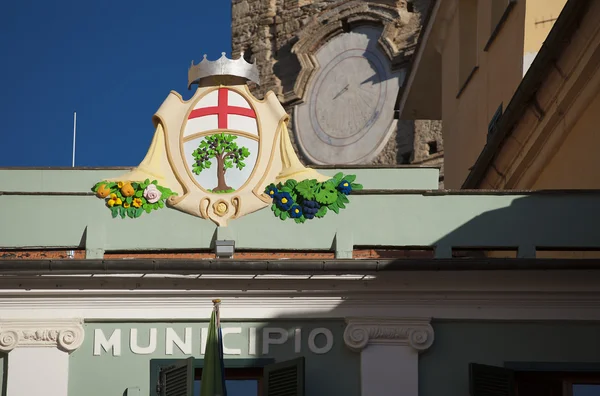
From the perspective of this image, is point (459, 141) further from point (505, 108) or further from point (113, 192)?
point (113, 192)

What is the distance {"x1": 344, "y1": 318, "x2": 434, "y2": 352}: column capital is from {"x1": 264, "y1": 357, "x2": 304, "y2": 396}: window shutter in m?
0.69

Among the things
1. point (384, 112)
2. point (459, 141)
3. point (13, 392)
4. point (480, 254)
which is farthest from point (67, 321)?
point (384, 112)

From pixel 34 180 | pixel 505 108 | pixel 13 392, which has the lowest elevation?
pixel 13 392

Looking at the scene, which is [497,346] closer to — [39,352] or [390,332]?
[390,332]

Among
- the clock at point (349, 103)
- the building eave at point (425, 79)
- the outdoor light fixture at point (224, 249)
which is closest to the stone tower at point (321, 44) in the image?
the clock at point (349, 103)

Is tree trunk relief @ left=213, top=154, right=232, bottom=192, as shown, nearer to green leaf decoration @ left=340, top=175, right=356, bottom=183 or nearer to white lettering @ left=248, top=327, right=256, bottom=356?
green leaf decoration @ left=340, top=175, right=356, bottom=183

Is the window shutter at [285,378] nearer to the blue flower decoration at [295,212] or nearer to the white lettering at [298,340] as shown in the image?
the white lettering at [298,340]

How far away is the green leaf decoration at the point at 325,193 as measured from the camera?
2061 cm

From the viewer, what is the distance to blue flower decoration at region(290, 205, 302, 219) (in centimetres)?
2056

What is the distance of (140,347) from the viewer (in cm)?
1995

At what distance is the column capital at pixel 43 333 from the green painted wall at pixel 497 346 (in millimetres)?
3529

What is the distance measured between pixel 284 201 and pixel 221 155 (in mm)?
931

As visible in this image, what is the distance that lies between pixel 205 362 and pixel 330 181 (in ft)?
9.01

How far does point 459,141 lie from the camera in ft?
103
